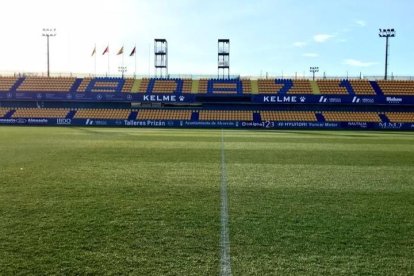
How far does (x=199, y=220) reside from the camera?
239 inches

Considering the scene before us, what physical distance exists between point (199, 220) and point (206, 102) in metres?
44.9

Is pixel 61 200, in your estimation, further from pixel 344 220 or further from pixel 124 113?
pixel 124 113

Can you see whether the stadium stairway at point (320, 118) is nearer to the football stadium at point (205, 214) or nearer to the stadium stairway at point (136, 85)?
the stadium stairway at point (136, 85)

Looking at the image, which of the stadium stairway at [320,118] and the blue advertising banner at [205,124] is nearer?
the blue advertising banner at [205,124]

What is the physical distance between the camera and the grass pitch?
4281 mm

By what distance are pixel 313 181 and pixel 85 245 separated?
261 inches

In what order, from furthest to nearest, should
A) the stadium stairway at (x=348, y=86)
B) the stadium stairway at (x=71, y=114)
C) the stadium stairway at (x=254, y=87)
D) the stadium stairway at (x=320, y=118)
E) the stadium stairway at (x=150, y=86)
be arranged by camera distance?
1. the stadium stairway at (x=150, y=86)
2. the stadium stairway at (x=254, y=87)
3. the stadium stairway at (x=348, y=86)
4. the stadium stairway at (x=71, y=114)
5. the stadium stairway at (x=320, y=118)

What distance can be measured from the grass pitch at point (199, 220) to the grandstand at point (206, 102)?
3558 cm

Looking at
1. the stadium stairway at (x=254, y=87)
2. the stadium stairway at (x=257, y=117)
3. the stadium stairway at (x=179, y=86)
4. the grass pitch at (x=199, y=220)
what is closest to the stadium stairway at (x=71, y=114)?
the stadium stairway at (x=179, y=86)

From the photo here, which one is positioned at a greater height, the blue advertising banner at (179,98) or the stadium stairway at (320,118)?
the blue advertising banner at (179,98)

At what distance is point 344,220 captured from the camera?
6160 mm

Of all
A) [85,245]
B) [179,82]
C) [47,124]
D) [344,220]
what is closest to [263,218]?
[344,220]

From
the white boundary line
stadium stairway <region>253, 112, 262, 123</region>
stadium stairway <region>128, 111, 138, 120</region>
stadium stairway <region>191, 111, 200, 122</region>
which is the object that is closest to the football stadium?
the white boundary line

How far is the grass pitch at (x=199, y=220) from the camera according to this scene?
428 cm
